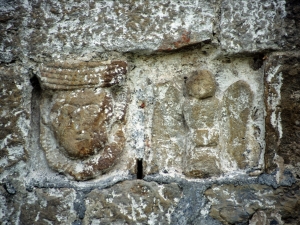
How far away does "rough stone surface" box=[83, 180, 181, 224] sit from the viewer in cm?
177

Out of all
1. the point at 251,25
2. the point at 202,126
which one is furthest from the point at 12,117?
the point at 251,25

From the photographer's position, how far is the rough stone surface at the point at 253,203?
1.74m

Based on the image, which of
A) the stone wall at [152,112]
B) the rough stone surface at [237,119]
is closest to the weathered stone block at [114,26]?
the stone wall at [152,112]

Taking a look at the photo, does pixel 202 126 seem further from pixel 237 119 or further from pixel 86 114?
pixel 86 114

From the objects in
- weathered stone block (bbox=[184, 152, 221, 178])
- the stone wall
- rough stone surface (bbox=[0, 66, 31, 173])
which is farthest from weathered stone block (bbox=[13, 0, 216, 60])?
weathered stone block (bbox=[184, 152, 221, 178])

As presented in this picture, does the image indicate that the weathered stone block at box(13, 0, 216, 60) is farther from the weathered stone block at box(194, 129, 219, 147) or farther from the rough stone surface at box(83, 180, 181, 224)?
the rough stone surface at box(83, 180, 181, 224)

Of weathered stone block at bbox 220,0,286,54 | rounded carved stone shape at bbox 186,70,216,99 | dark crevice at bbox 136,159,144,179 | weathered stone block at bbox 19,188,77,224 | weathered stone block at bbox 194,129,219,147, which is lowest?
weathered stone block at bbox 19,188,77,224

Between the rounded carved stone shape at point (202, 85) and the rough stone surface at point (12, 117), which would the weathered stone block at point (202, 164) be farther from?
the rough stone surface at point (12, 117)

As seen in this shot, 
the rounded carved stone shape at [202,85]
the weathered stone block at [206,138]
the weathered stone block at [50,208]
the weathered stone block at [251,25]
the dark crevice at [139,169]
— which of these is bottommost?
the weathered stone block at [50,208]

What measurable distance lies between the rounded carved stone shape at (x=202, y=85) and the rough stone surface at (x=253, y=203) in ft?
1.22

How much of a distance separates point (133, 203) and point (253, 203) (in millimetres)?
472

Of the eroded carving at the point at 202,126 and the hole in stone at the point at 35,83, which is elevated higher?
the hole in stone at the point at 35,83

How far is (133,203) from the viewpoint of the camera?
5.82 feet

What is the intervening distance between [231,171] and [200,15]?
0.64 metres
